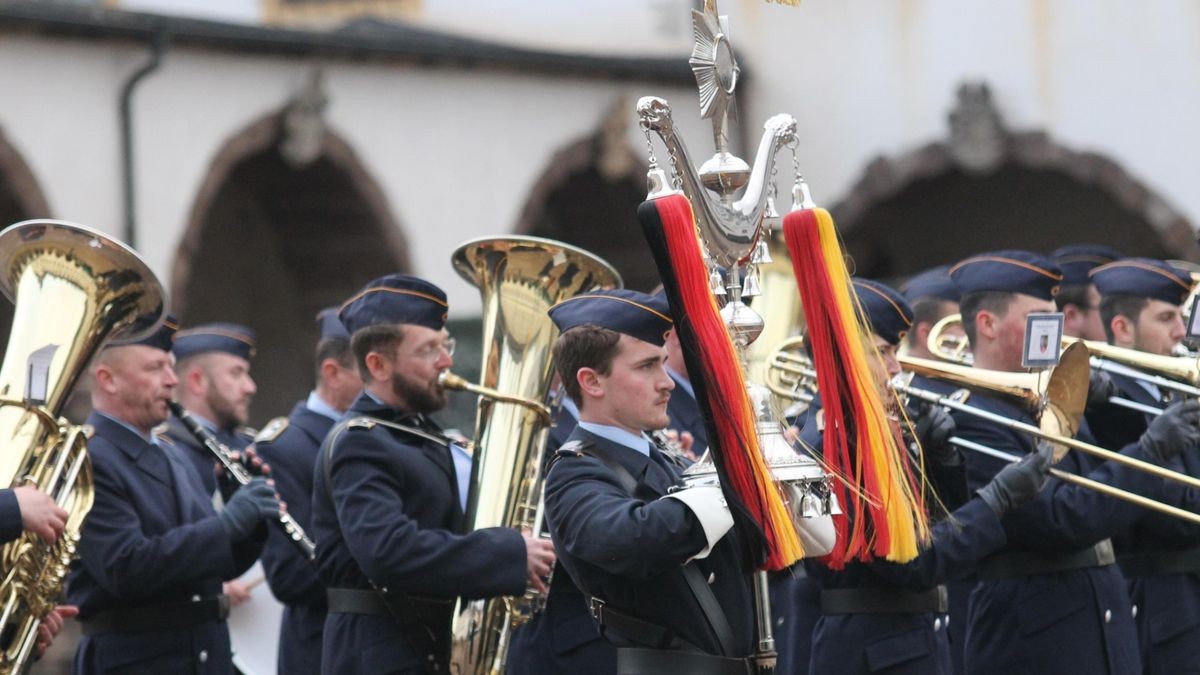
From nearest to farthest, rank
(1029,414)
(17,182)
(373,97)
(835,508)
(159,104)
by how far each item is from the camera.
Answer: (835,508), (1029,414), (17,182), (159,104), (373,97)

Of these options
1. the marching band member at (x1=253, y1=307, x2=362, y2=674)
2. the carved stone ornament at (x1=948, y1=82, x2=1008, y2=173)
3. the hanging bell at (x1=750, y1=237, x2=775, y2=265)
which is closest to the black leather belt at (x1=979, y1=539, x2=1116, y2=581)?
the marching band member at (x1=253, y1=307, x2=362, y2=674)

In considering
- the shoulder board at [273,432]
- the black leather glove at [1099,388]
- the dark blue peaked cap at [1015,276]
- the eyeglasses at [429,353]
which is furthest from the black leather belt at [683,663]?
the shoulder board at [273,432]

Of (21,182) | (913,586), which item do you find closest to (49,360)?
(913,586)

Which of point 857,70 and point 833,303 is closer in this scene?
point 833,303

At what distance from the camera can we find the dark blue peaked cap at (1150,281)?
7.93m

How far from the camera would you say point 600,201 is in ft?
61.1

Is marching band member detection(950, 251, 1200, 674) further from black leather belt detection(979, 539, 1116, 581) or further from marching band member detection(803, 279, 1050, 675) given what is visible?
marching band member detection(803, 279, 1050, 675)

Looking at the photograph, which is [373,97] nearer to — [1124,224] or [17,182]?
[17,182]

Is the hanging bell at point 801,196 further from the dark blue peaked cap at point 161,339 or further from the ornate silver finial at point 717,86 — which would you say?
the dark blue peaked cap at point 161,339

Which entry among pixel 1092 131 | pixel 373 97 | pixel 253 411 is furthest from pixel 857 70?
pixel 253 411

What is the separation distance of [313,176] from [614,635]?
1165 cm

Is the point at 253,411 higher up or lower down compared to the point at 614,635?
higher up

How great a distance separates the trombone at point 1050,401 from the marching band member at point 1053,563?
0.21ft

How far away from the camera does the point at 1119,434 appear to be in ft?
25.5
